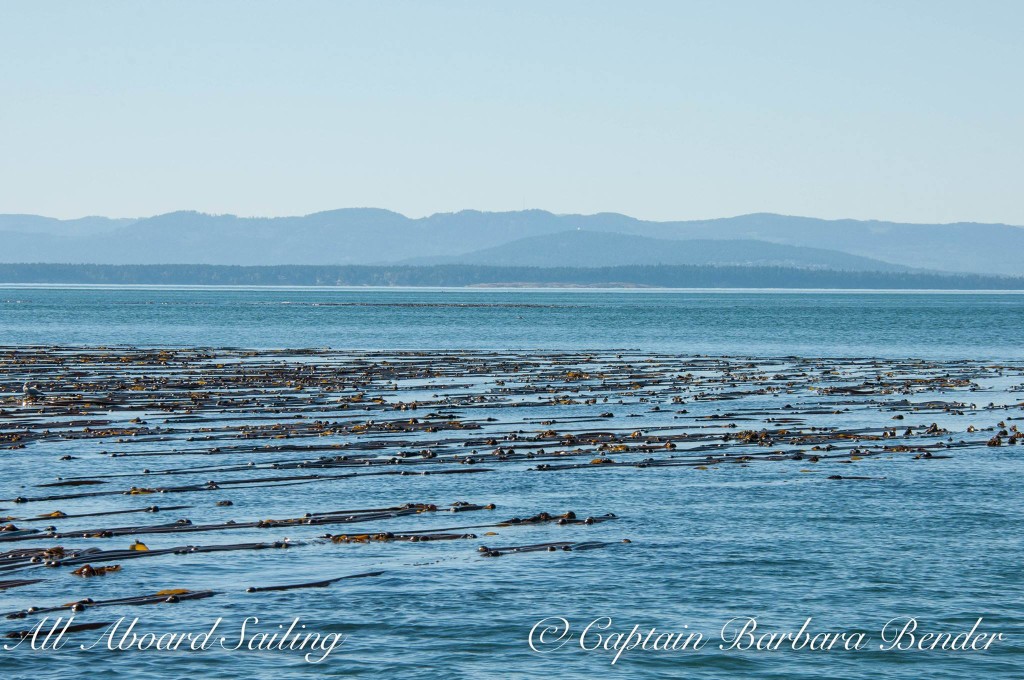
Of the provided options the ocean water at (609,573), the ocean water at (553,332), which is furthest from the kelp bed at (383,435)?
the ocean water at (553,332)

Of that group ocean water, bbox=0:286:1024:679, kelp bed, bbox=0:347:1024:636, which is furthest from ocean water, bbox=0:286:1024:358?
ocean water, bbox=0:286:1024:679

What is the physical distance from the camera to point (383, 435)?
42469 millimetres

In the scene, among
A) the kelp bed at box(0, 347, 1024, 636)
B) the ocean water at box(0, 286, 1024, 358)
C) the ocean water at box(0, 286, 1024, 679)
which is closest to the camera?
the ocean water at box(0, 286, 1024, 679)

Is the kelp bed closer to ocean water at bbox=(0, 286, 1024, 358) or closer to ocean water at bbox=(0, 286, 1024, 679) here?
ocean water at bbox=(0, 286, 1024, 679)

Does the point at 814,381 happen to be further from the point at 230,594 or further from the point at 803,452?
the point at 230,594

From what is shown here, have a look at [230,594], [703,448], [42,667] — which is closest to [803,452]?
[703,448]

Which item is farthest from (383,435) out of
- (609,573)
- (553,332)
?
(553,332)

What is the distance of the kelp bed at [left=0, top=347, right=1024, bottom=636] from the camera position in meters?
26.4

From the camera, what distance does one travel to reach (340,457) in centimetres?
3619

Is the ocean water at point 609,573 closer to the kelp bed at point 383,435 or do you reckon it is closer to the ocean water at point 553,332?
the kelp bed at point 383,435

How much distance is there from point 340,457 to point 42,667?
1762 centimetres

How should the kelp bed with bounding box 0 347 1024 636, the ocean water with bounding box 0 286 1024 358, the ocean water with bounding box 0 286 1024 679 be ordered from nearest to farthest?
the ocean water with bounding box 0 286 1024 679 → the kelp bed with bounding box 0 347 1024 636 → the ocean water with bounding box 0 286 1024 358

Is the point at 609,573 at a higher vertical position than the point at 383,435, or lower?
lower

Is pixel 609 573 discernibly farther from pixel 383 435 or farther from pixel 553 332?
pixel 553 332
